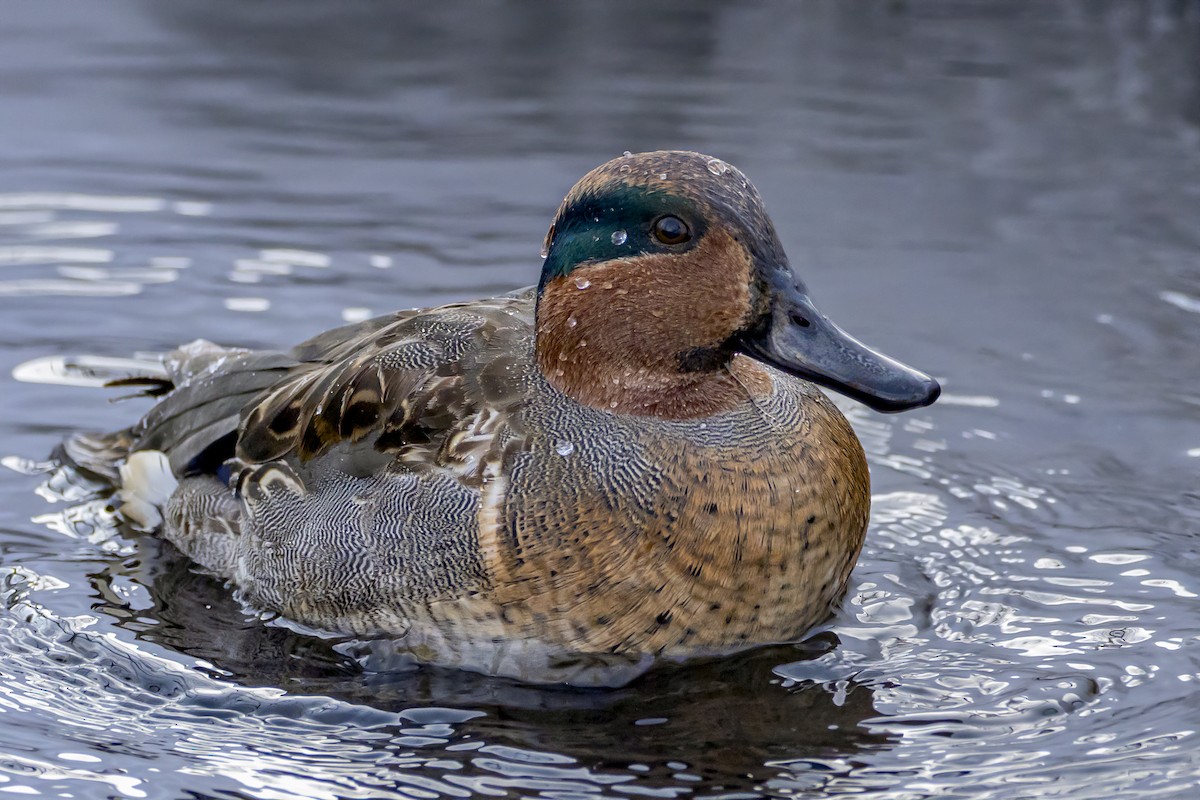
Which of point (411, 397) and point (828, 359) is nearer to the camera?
point (828, 359)

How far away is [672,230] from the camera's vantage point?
529 cm

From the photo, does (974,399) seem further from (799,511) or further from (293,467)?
(293,467)

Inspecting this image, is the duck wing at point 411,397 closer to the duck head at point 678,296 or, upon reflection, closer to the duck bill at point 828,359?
the duck head at point 678,296

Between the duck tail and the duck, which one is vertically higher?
the duck

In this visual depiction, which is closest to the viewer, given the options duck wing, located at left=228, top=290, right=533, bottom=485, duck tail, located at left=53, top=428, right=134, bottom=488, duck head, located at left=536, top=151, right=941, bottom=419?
duck head, located at left=536, top=151, right=941, bottom=419

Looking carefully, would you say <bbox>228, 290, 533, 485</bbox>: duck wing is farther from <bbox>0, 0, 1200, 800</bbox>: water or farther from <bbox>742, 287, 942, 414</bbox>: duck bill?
<bbox>742, 287, 942, 414</bbox>: duck bill

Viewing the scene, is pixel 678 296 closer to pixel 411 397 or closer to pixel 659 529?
pixel 659 529

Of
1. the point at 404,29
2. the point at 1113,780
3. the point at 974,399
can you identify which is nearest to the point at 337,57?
the point at 404,29

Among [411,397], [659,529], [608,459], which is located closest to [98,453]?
[411,397]

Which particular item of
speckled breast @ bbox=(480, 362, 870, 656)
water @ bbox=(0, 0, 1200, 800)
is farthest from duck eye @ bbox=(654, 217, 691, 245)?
water @ bbox=(0, 0, 1200, 800)

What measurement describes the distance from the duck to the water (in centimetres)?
A: 25

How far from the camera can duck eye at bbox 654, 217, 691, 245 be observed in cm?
528

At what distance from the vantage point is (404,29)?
14.9 meters

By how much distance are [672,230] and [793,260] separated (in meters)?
4.32
